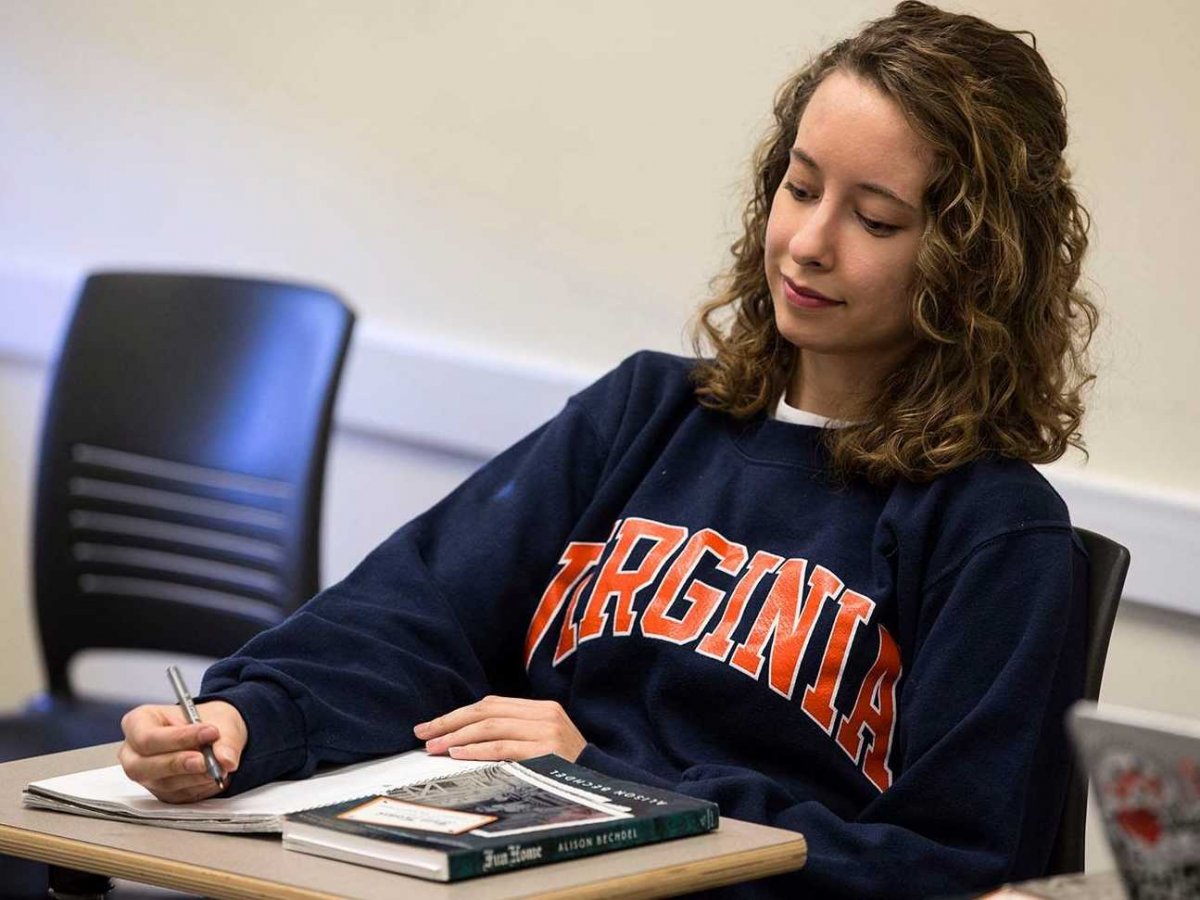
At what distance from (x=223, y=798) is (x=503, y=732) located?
0.79 feet

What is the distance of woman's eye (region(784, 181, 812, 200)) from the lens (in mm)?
1453

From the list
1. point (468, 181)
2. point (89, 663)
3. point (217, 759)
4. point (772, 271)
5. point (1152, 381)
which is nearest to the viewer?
point (217, 759)

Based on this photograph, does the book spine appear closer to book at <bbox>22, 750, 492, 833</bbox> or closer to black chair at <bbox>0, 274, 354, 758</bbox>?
book at <bbox>22, 750, 492, 833</bbox>

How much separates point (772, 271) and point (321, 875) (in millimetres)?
748

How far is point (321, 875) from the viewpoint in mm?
988

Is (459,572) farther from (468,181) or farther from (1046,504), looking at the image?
(468,181)

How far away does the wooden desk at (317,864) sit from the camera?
0.96 meters

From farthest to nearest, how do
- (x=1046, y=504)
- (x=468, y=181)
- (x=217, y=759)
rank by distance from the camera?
(x=468, y=181) < (x=1046, y=504) < (x=217, y=759)

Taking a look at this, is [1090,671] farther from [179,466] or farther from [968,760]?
[179,466]

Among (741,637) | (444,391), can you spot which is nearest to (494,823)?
(741,637)

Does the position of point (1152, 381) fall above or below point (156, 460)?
above

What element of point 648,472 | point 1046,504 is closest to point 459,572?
point 648,472

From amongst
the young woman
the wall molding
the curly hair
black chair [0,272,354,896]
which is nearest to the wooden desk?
the young woman

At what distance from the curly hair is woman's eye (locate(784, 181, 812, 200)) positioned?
0.11m
